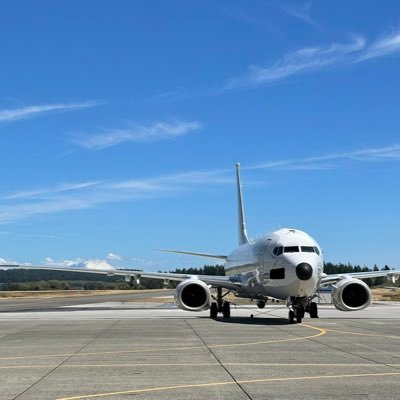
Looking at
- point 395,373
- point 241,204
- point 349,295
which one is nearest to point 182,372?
point 395,373

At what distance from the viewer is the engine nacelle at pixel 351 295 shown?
3141 centimetres

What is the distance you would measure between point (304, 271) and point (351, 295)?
5225 mm

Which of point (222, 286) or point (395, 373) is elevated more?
point (222, 286)

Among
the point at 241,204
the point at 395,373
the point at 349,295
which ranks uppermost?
the point at 241,204

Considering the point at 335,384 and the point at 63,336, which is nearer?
the point at 335,384

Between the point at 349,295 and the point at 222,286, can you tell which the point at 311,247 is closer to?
the point at 349,295

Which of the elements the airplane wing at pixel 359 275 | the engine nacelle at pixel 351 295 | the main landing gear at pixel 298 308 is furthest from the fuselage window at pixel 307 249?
the airplane wing at pixel 359 275

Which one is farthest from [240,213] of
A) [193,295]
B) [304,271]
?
[304,271]

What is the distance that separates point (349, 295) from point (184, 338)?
42.0ft

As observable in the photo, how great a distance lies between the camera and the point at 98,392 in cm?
1045

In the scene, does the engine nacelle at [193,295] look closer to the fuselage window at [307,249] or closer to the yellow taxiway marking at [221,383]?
the fuselage window at [307,249]

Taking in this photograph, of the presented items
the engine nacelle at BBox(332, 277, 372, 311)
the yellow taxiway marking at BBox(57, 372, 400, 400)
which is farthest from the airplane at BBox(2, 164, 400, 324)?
the yellow taxiway marking at BBox(57, 372, 400, 400)

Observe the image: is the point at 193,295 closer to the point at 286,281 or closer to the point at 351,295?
the point at 286,281

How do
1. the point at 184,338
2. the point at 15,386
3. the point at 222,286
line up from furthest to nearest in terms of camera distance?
the point at 222,286 < the point at 184,338 < the point at 15,386
